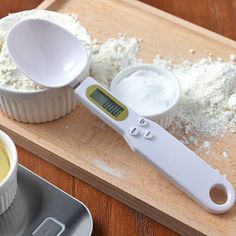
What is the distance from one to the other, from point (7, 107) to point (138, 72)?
7.3 inches

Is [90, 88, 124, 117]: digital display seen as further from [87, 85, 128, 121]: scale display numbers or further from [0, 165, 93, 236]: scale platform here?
[0, 165, 93, 236]: scale platform

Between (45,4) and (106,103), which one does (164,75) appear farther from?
(45,4)

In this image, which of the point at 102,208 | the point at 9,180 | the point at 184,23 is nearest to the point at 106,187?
the point at 102,208

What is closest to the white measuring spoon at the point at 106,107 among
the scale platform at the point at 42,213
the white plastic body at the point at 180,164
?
the white plastic body at the point at 180,164

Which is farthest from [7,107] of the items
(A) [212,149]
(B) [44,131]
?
(A) [212,149]

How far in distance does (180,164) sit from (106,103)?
0.41ft

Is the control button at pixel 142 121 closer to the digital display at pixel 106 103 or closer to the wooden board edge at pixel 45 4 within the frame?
the digital display at pixel 106 103

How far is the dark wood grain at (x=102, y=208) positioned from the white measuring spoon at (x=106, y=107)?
0.07 metres

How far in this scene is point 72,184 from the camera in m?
0.84

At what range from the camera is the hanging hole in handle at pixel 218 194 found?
80cm

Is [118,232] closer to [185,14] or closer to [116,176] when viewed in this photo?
[116,176]

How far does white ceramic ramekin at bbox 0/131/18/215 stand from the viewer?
2.47 feet

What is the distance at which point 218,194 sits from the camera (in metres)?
0.81

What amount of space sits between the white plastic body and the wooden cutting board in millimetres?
23
